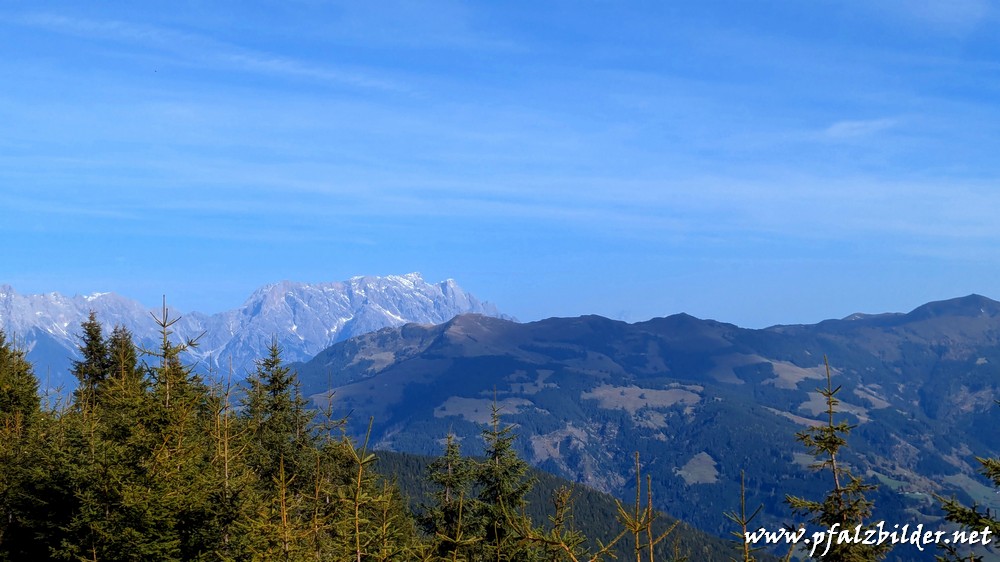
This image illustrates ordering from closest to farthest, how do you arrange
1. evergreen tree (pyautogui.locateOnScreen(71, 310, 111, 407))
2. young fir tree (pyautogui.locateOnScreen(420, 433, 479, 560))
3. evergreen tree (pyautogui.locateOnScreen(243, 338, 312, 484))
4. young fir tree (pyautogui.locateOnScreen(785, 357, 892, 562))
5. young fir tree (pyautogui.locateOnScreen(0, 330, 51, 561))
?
young fir tree (pyautogui.locateOnScreen(785, 357, 892, 562))
young fir tree (pyautogui.locateOnScreen(0, 330, 51, 561))
young fir tree (pyautogui.locateOnScreen(420, 433, 479, 560))
evergreen tree (pyautogui.locateOnScreen(243, 338, 312, 484))
evergreen tree (pyautogui.locateOnScreen(71, 310, 111, 407))

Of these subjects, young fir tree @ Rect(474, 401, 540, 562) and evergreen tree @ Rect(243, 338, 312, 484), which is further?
evergreen tree @ Rect(243, 338, 312, 484)

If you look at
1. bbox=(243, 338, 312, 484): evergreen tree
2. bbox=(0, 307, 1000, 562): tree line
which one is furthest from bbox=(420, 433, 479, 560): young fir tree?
bbox=(243, 338, 312, 484): evergreen tree

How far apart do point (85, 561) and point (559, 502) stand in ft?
52.7

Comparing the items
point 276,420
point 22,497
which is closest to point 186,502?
point 22,497

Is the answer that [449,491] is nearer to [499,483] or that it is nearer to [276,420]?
[499,483]

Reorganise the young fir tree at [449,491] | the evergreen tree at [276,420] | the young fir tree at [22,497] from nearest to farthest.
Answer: the young fir tree at [22,497] → the young fir tree at [449,491] → the evergreen tree at [276,420]

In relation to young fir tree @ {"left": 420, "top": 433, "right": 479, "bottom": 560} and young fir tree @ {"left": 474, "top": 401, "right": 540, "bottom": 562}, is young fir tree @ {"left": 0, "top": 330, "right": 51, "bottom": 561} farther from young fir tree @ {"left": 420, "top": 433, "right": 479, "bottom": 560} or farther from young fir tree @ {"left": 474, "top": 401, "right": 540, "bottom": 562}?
young fir tree @ {"left": 474, "top": 401, "right": 540, "bottom": 562}

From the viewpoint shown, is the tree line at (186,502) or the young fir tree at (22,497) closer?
the tree line at (186,502)

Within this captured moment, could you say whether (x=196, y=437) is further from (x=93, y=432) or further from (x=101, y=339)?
(x=101, y=339)

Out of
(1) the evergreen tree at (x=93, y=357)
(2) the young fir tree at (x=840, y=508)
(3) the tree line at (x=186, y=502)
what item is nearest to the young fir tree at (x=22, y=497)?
(3) the tree line at (x=186, y=502)

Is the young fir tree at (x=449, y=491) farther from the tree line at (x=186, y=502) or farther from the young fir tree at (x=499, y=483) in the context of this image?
the tree line at (x=186, y=502)

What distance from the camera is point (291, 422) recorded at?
56.5m

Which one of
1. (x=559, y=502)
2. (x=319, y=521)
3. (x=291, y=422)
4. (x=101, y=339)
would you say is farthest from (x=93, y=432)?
(x=101, y=339)

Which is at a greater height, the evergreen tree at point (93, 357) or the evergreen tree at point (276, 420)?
the evergreen tree at point (93, 357)
